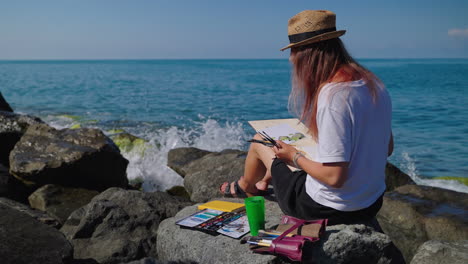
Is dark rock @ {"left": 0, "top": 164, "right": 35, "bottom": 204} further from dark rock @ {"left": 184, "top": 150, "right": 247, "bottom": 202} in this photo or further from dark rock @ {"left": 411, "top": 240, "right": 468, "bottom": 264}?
dark rock @ {"left": 411, "top": 240, "right": 468, "bottom": 264}

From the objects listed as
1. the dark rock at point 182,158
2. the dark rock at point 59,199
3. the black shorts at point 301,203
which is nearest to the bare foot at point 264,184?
the black shorts at point 301,203

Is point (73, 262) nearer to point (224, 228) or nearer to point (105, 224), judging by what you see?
point (105, 224)

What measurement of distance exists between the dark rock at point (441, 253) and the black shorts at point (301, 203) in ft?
1.56

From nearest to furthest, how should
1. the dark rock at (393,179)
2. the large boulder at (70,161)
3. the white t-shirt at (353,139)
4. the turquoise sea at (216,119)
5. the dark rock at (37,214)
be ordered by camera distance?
the white t-shirt at (353,139)
the dark rock at (37,214)
the large boulder at (70,161)
the dark rock at (393,179)
the turquoise sea at (216,119)

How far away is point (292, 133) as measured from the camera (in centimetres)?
367

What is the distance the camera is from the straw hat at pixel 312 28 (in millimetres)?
2924

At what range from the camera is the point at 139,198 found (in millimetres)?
5262

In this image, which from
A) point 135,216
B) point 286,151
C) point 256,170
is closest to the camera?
point 286,151

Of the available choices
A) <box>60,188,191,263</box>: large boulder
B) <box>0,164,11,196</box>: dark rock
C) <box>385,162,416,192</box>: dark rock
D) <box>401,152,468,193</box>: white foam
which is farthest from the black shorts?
<box>401,152,468,193</box>: white foam

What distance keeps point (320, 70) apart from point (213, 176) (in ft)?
11.2

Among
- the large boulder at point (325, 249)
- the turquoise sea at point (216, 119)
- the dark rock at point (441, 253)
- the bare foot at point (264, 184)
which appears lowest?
the turquoise sea at point (216, 119)

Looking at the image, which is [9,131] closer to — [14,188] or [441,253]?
[14,188]

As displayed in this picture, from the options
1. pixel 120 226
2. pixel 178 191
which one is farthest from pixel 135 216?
pixel 178 191

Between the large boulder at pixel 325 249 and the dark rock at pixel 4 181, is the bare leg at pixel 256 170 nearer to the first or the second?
the large boulder at pixel 325 249
